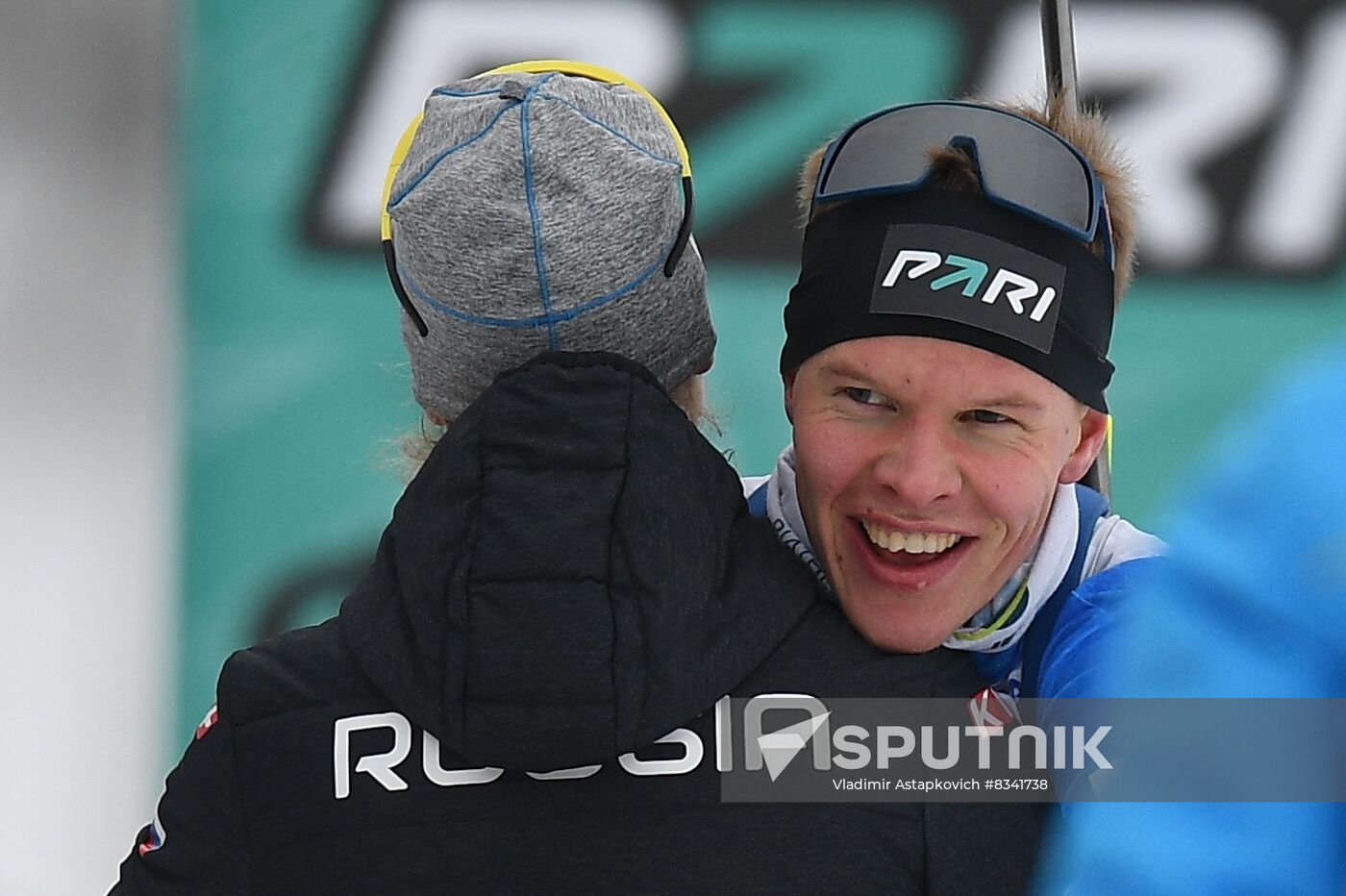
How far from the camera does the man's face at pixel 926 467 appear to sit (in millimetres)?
1133

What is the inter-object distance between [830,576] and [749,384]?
2840 mm

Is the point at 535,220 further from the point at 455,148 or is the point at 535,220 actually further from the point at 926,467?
the point at 926,467

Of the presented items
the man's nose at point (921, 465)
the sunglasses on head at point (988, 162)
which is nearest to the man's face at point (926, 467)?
the man's nose at point (921, 465)

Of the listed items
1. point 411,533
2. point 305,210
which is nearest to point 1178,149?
point 305,210

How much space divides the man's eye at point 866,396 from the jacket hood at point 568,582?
163 mm

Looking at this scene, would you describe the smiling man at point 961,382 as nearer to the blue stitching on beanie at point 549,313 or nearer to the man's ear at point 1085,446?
the man's ear at point 1085,446

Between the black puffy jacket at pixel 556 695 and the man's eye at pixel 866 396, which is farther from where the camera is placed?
the man's eye at pixel 866 396

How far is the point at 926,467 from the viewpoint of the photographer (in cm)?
114

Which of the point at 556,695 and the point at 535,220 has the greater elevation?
the point at 535,220

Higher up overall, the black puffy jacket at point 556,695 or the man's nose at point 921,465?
the man's nose at point 921,465

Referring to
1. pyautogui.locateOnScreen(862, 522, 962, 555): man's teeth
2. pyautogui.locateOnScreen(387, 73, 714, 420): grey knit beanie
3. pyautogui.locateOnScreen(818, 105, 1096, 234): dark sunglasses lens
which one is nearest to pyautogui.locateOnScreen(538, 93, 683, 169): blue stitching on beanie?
pyautogui.locateOnScreen(387, 73, 714, 420): grey knit beanie

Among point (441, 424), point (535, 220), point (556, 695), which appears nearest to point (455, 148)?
point (535, 220)

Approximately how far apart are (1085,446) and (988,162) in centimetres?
23

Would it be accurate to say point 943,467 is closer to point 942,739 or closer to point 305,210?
point 942,739
